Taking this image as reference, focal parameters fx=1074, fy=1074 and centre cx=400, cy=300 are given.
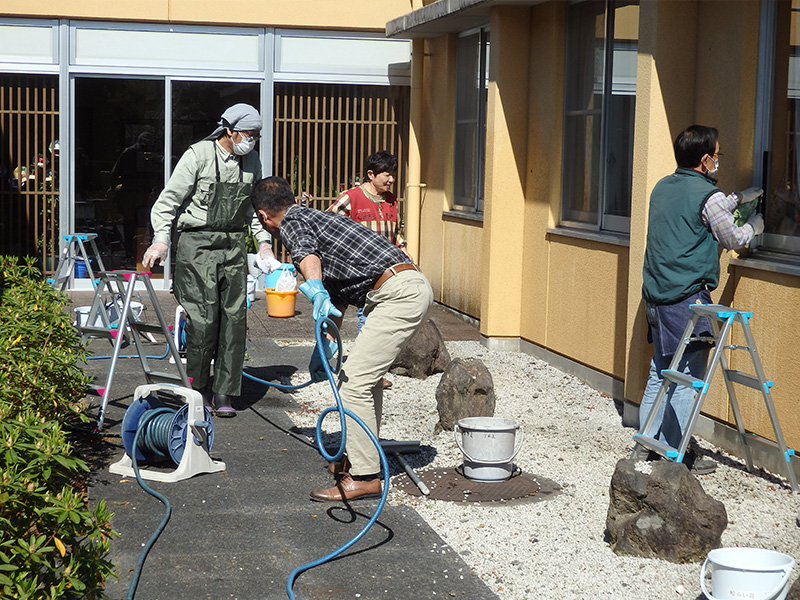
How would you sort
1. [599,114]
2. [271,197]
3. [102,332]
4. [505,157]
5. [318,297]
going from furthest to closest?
[505,157]
[599,114]
[102,332]
[271,197]
[318,297]

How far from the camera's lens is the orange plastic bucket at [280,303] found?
37.8 ft

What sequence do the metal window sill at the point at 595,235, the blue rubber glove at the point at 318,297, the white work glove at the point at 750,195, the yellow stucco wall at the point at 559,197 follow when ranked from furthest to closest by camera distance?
the metal window sill at the point at 595,235, the yellow stucco wall at the point at 559,197, the white work glove at the point at 750,195, the blue rubber glove at the point at 318,297

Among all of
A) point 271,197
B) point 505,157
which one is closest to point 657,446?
point 271,197

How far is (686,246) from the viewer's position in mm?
5840

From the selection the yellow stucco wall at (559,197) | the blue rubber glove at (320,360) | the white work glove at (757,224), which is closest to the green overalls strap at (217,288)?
the blue rubber glove at (320,360)

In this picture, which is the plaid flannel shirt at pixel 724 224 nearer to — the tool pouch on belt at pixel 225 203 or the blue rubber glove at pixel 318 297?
the blue rubber glove at pixel 318 297

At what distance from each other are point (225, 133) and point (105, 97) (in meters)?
6.78

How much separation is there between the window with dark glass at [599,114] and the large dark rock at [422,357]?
1506mm

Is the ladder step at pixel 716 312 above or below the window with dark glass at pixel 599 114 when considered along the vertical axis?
below

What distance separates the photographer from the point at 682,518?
4.58 meters

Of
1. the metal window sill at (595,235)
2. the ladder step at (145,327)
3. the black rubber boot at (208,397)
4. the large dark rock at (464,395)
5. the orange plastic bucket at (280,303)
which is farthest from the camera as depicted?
the orange plastic bucket at (280,303)

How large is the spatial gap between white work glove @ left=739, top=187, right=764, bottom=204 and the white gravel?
1.52 m

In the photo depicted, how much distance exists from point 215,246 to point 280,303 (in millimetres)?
4471

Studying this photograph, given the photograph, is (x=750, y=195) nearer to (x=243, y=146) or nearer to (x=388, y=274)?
(x=388, y=274)
